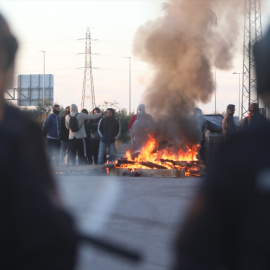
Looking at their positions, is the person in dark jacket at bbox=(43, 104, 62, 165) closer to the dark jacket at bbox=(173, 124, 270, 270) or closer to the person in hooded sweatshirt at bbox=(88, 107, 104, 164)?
the person in hooded sweatshirt at bbox=(88, 107, 104, 164)

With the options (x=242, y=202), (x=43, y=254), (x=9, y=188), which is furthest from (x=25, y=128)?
(x=242, y=202)

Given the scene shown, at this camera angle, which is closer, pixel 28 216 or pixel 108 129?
pixel 28 216

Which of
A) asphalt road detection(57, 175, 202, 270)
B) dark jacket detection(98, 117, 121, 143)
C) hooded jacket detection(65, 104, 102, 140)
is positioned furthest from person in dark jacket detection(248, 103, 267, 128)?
hooded jacket detection(65, 104, 102, 140)

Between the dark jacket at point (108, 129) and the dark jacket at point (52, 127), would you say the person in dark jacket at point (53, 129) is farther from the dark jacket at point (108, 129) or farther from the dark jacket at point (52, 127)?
the dark jacket at point (108, 129)

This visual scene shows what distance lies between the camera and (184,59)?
66.2 ft

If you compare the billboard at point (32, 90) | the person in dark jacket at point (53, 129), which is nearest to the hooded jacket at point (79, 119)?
the person in dark jacket at point (53, 129)

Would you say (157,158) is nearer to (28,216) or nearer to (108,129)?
(108,129)

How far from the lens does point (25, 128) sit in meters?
2.06

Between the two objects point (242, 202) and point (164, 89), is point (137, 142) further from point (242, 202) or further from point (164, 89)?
point (242, 202)

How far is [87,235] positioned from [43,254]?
13 cm

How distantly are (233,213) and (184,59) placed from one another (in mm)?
18311

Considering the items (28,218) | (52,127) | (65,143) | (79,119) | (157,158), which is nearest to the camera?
(28,218)

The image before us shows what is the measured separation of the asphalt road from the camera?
283 inches

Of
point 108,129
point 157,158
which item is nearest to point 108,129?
point 108,129
